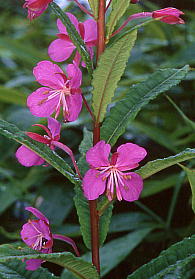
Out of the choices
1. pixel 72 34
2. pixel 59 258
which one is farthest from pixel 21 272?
pixel 72 34


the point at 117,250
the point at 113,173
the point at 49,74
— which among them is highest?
the point at 49,74

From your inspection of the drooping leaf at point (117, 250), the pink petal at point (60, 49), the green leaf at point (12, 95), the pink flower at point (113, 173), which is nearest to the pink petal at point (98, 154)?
the pink flower at point (113, 173)

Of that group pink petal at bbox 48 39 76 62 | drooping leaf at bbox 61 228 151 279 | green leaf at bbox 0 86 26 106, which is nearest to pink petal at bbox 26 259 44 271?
pink petal at bbox 48 39 76 62

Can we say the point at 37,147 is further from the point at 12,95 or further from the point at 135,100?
the point at 12,95

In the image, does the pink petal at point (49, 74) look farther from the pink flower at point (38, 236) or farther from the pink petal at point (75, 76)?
the pink flower at point (38, 236)

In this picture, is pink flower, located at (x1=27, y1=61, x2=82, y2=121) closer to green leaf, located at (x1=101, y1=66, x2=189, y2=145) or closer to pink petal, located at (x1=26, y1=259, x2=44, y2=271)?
green leaf, located at (x1=101, y1=66, x2=189, y2=145)

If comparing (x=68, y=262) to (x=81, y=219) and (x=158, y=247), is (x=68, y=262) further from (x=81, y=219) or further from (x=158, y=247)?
(x=158, y=247)
